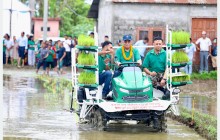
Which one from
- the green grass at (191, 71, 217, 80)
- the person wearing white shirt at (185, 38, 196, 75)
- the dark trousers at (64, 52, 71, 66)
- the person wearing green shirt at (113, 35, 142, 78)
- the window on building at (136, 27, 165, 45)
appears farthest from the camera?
the dark trousers at (64, 52, 71, 66)

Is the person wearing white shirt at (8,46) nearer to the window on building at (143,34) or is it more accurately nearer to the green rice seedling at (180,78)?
the window on building at (143,34)

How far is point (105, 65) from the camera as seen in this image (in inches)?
567

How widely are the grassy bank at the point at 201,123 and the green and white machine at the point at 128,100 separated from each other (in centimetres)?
59

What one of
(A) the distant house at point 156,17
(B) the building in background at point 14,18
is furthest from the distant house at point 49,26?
(A) the distant house at point 156,17

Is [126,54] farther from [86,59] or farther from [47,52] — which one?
[47,52]

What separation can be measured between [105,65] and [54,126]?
1543 millimetres

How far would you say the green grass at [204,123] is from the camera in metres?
12.8

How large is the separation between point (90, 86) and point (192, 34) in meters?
18.2

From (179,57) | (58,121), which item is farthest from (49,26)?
(179,57)

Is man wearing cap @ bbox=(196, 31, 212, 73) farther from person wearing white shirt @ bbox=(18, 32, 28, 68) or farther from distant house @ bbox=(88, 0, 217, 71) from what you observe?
person wearing white shirt @ bbox=(18, 32, 28, 68)

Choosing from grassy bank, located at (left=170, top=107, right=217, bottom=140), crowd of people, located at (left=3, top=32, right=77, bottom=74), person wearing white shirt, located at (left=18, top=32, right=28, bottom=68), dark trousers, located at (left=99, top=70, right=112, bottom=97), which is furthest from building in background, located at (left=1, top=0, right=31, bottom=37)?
dark trousers, located at (left=99, top=70, right=112, bottom=97)

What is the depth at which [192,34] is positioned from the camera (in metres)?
31.4

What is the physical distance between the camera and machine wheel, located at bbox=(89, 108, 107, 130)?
1359 cm

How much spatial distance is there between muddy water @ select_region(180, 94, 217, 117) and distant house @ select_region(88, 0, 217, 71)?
9737mm
